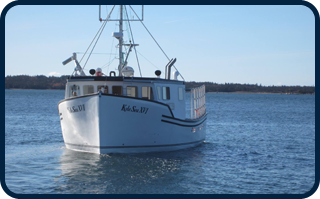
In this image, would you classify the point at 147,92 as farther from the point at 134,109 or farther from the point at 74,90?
the point at 74,90

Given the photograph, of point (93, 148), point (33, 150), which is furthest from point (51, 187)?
point (33, 150)

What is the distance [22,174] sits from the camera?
46.1 feet

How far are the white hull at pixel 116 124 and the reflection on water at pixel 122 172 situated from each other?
485mm

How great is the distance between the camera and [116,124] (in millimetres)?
16062

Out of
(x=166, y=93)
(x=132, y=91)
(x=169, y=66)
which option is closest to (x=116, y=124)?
(x=132, y=91)

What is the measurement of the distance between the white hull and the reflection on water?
485mm

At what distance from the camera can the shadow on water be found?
41.2 feet

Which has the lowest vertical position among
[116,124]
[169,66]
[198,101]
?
[116,124]

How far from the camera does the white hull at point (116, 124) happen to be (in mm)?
15883

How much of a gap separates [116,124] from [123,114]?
0.58 metres

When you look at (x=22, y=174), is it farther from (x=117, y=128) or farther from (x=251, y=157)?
(x=251, y=157)

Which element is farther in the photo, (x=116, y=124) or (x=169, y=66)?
(x=169, y=66)

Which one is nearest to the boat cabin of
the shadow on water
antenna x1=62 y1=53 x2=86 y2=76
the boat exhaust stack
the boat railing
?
antenna x1=62 y1=53 x2=86 y2=76

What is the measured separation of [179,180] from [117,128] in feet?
13.6
